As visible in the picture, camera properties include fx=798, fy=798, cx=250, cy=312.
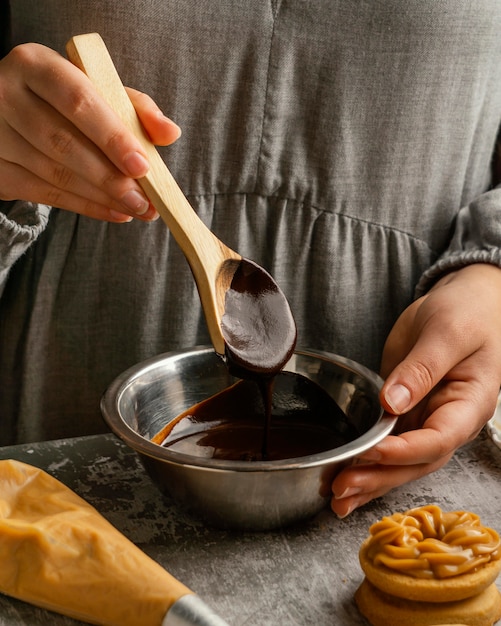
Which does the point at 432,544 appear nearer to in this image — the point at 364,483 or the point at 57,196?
the point at 364,483

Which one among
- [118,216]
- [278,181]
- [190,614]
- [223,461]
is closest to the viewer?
[190,614]

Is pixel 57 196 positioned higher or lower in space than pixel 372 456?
higher

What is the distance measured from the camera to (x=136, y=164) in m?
0.87

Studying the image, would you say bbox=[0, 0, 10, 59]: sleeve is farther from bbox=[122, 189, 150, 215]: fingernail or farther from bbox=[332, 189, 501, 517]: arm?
bbox=[332, 189, 501, 517]: arm

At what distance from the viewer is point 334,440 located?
3.39 ft

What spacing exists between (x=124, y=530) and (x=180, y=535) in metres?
0.07

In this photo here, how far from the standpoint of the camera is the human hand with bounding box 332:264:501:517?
3.09 feet

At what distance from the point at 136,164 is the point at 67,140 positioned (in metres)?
0.09

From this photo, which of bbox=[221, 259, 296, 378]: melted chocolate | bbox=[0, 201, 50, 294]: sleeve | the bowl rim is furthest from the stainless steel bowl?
bbox=[0, 201, 50, 294]: sleeve

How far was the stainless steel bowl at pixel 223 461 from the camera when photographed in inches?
33.7

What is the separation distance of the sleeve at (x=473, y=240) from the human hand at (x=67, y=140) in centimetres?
49

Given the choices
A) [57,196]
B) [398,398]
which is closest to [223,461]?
[398,398]

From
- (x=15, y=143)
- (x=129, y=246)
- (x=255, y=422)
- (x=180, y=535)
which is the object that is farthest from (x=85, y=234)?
(x=180, y=535)

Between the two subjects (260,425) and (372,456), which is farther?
(260,425)
